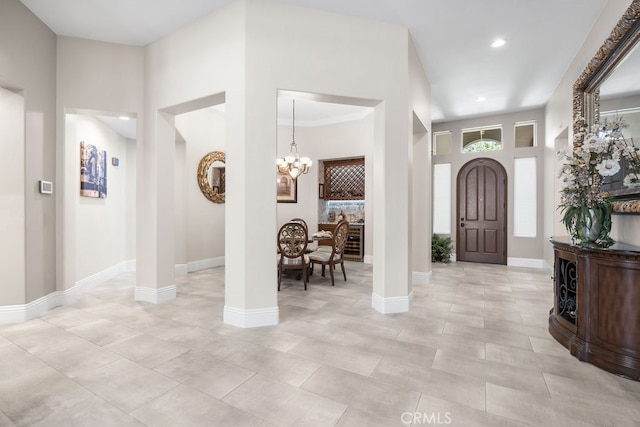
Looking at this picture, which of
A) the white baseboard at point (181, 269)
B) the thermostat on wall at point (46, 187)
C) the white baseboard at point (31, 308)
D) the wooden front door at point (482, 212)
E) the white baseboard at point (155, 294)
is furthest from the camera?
the wooden front door at point (482, 212)

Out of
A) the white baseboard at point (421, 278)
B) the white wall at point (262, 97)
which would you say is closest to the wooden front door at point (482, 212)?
the white baseboard at point (421, 278)

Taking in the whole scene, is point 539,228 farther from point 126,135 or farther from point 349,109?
point 126,135

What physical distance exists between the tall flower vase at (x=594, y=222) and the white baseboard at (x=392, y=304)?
1.69 metres

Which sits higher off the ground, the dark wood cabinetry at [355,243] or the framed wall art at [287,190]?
the framed wall art at [287,190]

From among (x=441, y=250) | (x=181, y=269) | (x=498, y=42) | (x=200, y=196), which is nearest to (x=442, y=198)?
(x=441, y=250)

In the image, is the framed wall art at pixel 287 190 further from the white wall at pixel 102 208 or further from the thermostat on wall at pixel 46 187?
the thermostat on wall at pixel 46 187

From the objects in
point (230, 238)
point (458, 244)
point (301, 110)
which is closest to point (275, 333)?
point (230, 238)

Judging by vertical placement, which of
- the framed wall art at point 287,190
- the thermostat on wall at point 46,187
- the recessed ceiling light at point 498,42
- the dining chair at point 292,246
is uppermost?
the recessed ceiling light at point 498,42

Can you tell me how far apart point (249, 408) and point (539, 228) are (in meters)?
6.62

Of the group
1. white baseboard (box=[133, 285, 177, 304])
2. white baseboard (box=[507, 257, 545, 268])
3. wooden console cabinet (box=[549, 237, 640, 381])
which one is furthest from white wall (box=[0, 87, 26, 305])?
white baseboard (box=[507, 257, 545, 268])

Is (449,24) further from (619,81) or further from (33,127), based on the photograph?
(33,127)

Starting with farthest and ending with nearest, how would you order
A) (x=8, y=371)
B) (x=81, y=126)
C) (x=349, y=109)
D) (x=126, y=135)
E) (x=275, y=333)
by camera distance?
(x=349, y=109) < (x=126, y=135) < (x=81, y=126) < (x=275, y=333) < (x=8, y=371)

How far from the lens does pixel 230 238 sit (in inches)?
120

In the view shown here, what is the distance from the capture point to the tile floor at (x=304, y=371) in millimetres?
1688
